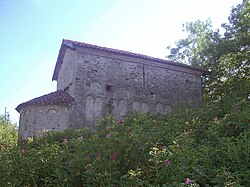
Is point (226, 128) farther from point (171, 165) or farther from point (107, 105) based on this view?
point (107, 105)

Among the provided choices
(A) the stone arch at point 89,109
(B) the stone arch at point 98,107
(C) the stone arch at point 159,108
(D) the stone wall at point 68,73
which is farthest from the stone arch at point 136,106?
(D) the stone wall at point 68,73

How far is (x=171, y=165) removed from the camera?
4117 millimetres

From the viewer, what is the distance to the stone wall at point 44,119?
1304 cm

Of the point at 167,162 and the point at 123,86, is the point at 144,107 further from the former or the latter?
the point at 167,162

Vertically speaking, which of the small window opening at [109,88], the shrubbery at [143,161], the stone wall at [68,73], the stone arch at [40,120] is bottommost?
the shrubbery at [143,161]

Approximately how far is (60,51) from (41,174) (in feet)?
39.9

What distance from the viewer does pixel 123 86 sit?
1502 centimetres

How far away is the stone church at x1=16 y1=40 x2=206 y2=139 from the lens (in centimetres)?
1321

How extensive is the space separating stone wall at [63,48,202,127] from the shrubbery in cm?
737

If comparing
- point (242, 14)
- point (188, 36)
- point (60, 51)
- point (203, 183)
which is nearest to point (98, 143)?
point (203, 183)

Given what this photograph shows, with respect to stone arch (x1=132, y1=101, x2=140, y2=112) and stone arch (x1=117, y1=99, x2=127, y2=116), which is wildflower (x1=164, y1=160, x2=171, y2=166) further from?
stone arch (x1=132, y1=101, x2=140, y2=112)

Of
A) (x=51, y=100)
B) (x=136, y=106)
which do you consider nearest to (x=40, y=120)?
(x=51, y=100)

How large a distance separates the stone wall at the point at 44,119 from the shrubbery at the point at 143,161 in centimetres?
682

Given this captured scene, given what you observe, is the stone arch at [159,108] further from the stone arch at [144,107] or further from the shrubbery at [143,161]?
the shrubbery at [143,161]
